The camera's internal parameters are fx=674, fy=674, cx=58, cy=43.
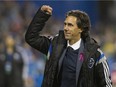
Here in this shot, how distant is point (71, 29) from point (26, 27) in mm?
10672

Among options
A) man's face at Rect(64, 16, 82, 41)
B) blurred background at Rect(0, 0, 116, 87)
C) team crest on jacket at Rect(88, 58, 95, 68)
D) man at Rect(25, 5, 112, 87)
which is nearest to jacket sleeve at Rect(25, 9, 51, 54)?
man at Rect(25, 5, 112, 87)

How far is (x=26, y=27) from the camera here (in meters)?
20.0

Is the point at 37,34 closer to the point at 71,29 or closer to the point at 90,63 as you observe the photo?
the point at 71,29

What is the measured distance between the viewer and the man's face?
9367mm

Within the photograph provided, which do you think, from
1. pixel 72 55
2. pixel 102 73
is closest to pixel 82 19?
pixel 72 55

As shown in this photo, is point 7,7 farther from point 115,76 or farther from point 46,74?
point 46,74

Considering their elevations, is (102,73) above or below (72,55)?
below

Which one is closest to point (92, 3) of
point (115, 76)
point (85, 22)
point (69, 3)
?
point (69, 3)

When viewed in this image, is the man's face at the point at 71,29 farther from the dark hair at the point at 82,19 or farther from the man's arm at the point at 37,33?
the man's arm at the point at 37,33

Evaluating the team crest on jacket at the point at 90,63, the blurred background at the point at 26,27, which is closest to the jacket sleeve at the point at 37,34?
the team crest on jacket at the point at 90,63

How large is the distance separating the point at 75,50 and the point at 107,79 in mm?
605

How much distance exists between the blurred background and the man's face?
18.4 ft

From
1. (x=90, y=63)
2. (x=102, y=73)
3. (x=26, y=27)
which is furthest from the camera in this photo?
(x=26, y=27)

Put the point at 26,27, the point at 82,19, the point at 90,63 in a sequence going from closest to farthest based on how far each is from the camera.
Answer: the point at 90,63
the point at 82,19
the point at 26,27
